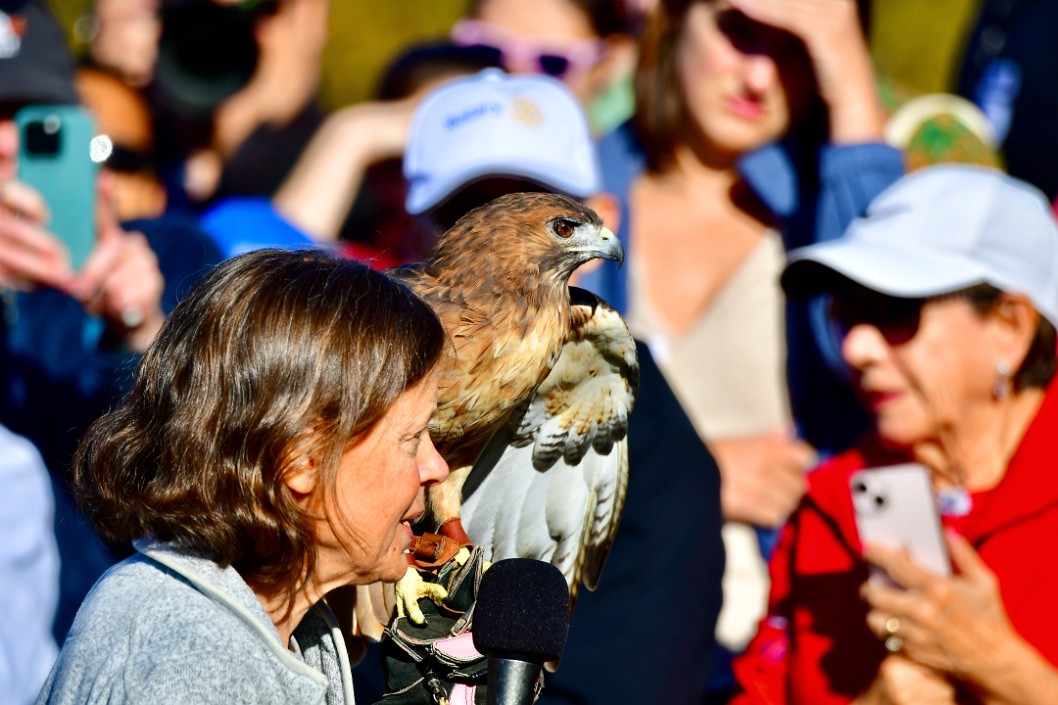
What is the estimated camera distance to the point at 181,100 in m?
4.66

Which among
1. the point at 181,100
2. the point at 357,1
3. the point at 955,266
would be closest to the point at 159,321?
the point at 181,100

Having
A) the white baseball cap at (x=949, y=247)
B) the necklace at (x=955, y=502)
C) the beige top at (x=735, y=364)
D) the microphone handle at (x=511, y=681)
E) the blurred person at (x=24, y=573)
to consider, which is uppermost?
the microphone handle at (x=511, y=681)

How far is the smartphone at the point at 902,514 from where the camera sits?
2867 millimetres

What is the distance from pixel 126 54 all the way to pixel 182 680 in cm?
455

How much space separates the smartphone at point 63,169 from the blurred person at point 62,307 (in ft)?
0.13

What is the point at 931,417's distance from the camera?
3318mm

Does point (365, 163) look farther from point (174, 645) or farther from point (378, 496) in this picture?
point (174, 645)

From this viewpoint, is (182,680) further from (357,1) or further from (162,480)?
(357,1)

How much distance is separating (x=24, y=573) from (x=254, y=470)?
1.52 metres

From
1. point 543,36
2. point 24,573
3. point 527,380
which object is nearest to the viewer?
point 527,380

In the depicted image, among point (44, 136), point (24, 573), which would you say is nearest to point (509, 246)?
point (24, 573)

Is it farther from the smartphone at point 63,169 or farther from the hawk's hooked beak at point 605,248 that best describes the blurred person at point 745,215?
the smartphone at point 63,169

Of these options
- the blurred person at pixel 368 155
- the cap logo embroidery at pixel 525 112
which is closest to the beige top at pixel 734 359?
the cap logo embroidery at pixel 525 112

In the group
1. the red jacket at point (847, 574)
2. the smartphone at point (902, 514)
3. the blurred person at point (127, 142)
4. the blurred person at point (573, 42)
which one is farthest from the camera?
the blurred person at point (573, 42)
